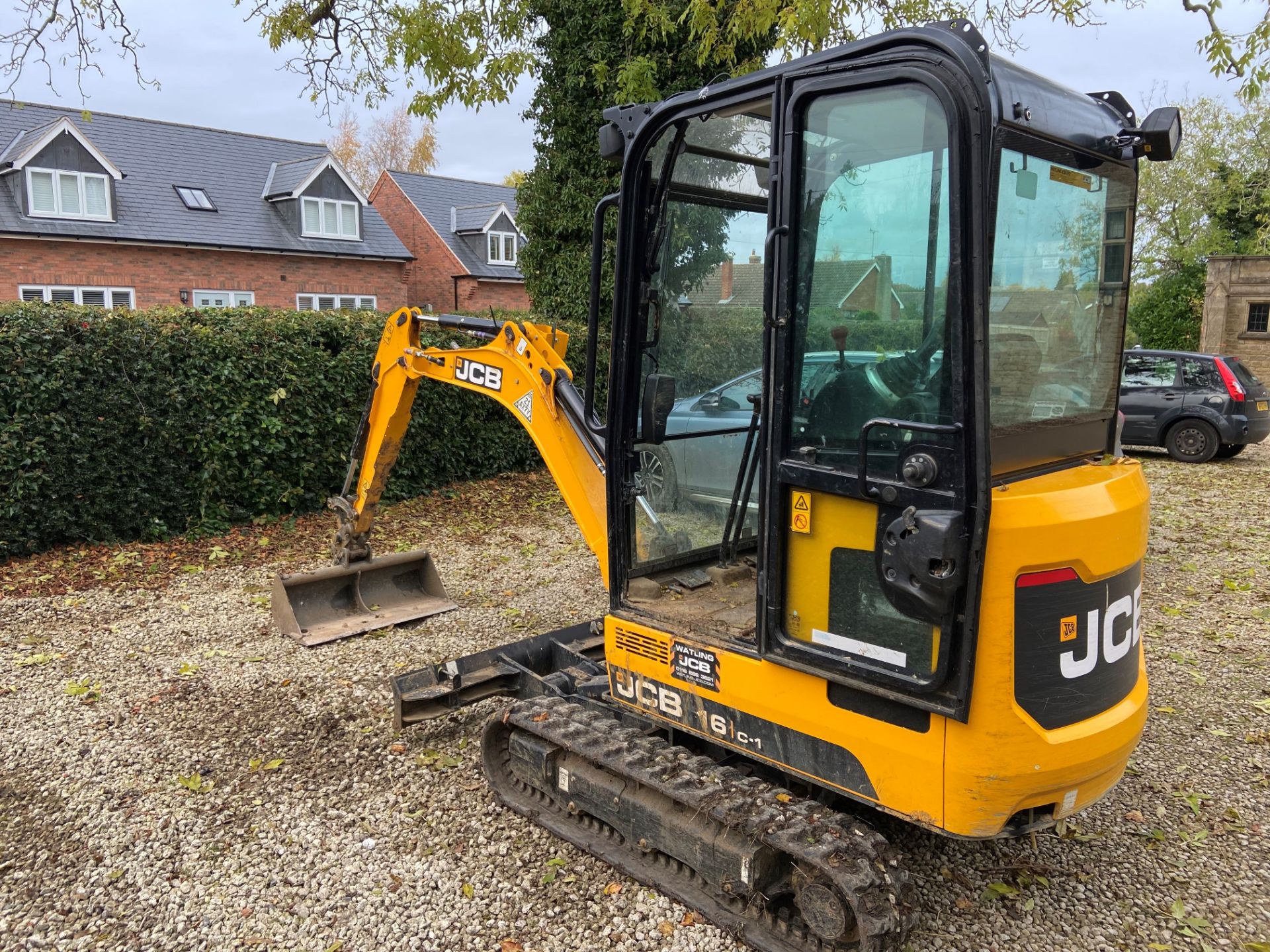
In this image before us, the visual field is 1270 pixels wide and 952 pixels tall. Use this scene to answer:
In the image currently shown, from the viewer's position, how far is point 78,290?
21344mm

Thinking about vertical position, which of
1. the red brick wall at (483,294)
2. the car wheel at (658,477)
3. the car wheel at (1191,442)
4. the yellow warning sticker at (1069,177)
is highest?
the red brick wall at (483,294)

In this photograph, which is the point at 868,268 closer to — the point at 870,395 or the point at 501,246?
the point at 870,395

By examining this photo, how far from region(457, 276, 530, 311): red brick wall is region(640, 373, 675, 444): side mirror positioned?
27.1 metres

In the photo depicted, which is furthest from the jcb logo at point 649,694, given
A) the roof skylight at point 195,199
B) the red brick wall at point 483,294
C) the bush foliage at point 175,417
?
the red brick wall at point 483,294

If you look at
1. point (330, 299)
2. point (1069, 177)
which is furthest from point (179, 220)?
point (1069, 177)

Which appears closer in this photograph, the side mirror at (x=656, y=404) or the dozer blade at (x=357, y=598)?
the side mirror at (x=656, y=404)

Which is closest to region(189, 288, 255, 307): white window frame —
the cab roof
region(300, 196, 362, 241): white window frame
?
region(300, 196, 362, 241): white window frame

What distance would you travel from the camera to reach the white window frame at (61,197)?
2075 centimetres

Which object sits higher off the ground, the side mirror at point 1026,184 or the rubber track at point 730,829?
the side mirror at point 1026,184

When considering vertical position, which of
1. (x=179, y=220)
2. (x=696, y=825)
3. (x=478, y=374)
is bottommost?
(x=696, y=825)

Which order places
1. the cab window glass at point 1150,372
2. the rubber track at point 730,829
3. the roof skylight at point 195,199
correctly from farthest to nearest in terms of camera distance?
the roof skylight at point 195,199 → the cab window glass at point 1150,372 → the rubber track at point 730,829

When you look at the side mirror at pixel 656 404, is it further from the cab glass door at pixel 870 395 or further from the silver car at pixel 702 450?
the cab glass door at pixel 870 395

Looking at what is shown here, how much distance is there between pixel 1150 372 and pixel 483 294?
21.7 m

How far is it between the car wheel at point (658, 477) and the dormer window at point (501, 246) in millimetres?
28756
